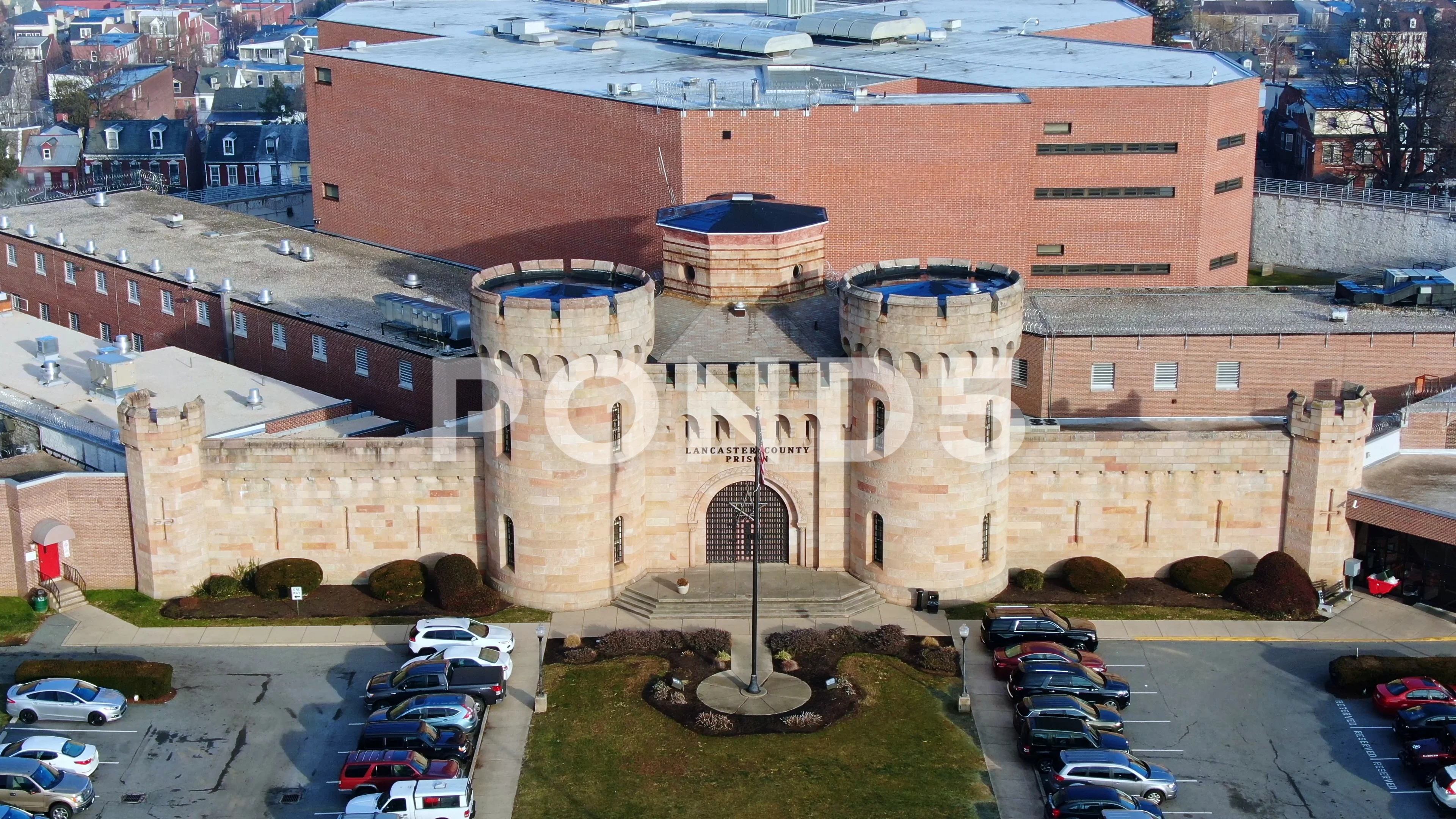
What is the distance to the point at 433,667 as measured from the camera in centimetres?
5906

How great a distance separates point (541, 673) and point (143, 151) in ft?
361

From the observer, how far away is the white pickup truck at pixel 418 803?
51.3 metres

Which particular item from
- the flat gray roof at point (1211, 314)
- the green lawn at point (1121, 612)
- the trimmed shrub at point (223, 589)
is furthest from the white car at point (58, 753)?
the flat gray roof at point (1211, 314)

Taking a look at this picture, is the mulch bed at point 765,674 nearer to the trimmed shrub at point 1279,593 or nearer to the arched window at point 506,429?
the arched window at point 506,429

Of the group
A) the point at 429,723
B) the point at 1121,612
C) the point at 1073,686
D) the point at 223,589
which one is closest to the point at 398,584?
the point at 223,589

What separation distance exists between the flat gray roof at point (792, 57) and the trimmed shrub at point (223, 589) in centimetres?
3120

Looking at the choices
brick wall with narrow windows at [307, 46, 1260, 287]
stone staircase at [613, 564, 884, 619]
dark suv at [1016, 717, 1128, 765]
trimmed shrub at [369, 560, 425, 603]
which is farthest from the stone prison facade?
brick wall with narrow windows at [307, 46, 1260, 287]

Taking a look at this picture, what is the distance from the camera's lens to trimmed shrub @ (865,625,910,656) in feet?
205

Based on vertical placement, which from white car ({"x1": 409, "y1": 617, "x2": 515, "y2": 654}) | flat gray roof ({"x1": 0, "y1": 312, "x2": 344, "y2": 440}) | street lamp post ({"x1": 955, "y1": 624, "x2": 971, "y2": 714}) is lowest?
street lamp post ({"x1": 955, "y1": 624, "x2": 971, "y2": 714})

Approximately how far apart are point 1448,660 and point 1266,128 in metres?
91.1

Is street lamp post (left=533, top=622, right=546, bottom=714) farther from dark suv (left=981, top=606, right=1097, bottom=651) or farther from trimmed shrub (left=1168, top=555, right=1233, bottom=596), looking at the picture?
trimmed shrub (left=1168, top=555, right=1233, bottom=596)

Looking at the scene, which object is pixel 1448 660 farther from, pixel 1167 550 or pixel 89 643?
pixel 89 643

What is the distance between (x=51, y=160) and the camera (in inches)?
6176

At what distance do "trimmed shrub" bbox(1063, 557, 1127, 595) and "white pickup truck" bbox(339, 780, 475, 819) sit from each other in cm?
2628
